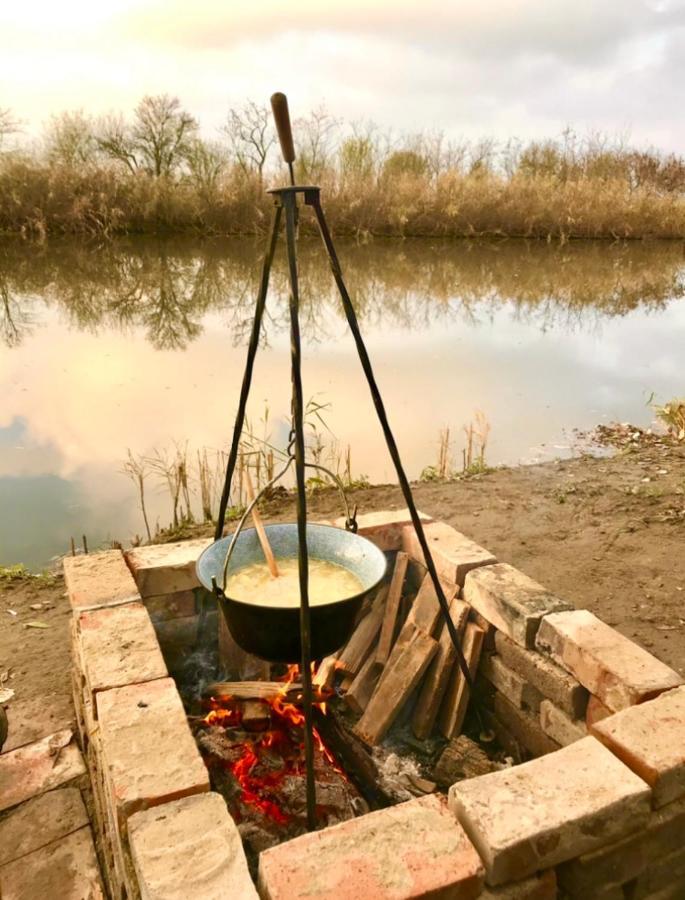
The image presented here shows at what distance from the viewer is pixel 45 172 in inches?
736

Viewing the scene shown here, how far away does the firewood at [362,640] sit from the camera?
3176 millimetres

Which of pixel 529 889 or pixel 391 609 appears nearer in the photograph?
pixel 529 889

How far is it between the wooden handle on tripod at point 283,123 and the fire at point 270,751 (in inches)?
83.5

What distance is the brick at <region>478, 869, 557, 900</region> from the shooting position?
1762mm

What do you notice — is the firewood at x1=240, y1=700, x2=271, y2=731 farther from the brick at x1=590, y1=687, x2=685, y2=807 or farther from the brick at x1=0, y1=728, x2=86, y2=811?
the brick at x1=590, y1=687, x2=685, y2=807

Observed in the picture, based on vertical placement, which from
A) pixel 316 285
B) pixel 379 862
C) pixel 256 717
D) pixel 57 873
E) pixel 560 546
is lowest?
pixel 57 873

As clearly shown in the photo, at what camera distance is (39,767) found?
9.14 ft

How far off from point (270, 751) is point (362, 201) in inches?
758

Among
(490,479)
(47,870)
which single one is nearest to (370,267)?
(490,479)

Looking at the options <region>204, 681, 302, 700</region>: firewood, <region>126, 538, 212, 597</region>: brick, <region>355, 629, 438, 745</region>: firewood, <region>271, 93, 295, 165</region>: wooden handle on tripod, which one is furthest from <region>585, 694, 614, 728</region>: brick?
<region>271, 93, 295, 165</region>: wooden handle on tripod

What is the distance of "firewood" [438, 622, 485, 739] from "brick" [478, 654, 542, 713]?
6 centimetres

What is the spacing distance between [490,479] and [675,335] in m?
8.31

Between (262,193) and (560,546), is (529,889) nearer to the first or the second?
(560,546)

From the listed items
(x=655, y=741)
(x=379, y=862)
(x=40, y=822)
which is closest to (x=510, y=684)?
(x=655, y=741)
